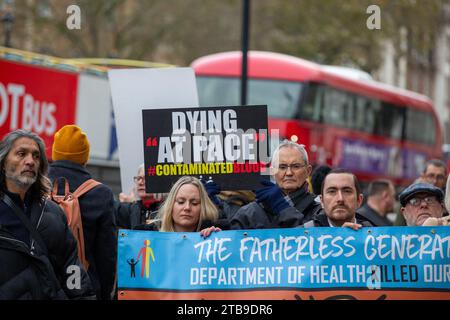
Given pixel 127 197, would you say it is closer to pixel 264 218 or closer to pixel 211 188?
pixel 211 188

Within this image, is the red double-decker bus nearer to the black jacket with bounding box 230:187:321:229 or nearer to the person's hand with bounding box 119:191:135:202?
the person's hand with bounding box 119:191:135:202

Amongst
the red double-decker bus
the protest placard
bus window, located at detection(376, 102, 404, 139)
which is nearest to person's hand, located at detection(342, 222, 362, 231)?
the protest placard

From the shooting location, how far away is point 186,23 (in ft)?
139

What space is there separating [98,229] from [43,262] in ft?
5.39

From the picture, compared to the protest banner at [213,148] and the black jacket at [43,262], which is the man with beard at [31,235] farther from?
the protest banner at [213,148]

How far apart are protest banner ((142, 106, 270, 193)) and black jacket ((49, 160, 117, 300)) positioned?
0.30 meters

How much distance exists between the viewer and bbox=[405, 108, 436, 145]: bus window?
→ 34453 millimetres

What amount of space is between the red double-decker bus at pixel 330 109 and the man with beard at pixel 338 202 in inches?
697

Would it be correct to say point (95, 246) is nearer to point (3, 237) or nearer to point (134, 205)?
point (134, 205)

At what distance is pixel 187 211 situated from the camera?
704 centimetres

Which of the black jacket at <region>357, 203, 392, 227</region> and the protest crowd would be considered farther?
the black jacket at <region>357, 203, 392, 227</region>

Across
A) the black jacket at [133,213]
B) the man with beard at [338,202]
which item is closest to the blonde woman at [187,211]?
the man with beard at [338,202]

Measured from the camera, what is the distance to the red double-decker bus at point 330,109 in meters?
27.3

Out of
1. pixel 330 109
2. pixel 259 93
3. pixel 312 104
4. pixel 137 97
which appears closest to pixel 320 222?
pixel 137 97
